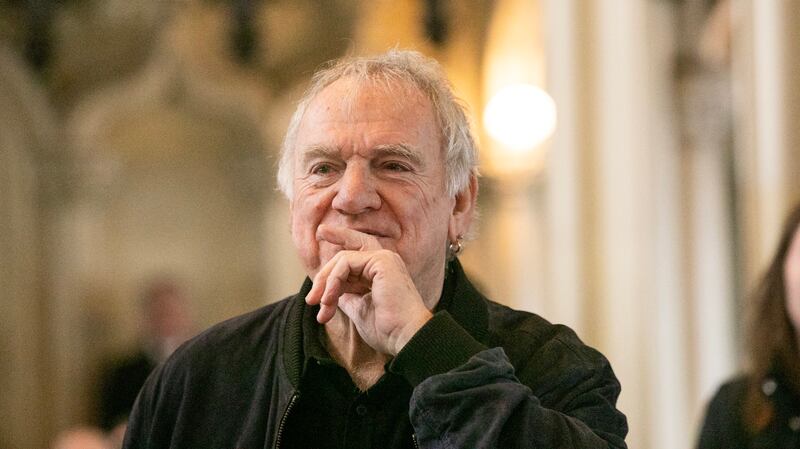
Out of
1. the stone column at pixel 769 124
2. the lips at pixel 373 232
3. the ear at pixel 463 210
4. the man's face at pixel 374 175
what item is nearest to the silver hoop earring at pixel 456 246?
the ear at pixel 463 210

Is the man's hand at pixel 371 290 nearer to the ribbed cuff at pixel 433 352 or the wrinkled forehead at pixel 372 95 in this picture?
the ribbed cuff at pixel 433 352

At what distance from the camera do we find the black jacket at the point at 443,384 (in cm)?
209

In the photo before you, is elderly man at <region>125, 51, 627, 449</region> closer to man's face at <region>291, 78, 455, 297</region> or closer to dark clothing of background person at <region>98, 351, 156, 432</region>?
man's face at <region>291, 78, 455, 297</region>

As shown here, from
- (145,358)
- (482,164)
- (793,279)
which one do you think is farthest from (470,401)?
(482,164)

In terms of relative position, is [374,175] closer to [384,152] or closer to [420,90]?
[384,152]

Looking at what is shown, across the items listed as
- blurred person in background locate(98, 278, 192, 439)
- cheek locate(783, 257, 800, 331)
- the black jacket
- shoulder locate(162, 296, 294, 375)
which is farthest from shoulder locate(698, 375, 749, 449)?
blurred person in background locate(98, 278, 192, 439)

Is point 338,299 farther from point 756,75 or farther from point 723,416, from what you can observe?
point 756,75

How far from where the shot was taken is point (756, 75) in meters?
5.09

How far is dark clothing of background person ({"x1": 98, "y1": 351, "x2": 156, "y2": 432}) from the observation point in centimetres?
807

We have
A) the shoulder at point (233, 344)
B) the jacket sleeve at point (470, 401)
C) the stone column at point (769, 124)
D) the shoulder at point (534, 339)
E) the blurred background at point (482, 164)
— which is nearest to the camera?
the jacket sleeve at point (470, 401)

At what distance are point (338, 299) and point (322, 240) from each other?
13 centimetres

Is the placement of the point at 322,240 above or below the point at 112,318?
above

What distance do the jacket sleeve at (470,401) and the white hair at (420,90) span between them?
396 mm

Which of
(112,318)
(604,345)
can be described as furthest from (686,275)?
(112,318)
